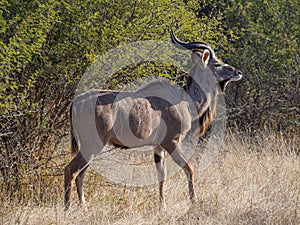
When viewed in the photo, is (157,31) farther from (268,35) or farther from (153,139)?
(268,35)

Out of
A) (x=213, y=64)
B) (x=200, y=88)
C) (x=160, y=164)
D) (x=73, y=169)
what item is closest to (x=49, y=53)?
(x=73, y=169)

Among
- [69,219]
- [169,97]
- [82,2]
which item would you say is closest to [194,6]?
[169,97]

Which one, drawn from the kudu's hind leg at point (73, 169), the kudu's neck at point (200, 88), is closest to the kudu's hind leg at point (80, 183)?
the kudu's hind leg at point (73, 169)

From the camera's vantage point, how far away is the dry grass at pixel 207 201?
6.34 m

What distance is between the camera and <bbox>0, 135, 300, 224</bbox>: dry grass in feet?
20.8

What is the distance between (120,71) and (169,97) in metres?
0.81

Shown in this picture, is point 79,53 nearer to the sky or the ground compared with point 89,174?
nearer to the sky

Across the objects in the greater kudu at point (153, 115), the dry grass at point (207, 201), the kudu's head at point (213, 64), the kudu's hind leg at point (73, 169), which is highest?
the kudu's head at point (213, 64)

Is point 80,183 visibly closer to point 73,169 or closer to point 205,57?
point 73,169

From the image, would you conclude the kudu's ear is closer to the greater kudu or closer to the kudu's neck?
the greater kudu

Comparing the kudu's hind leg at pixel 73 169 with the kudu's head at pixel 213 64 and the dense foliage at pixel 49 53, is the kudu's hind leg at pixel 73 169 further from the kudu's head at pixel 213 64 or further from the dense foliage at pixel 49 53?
the kudu's head at pixel 213 64

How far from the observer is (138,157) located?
9836 mm

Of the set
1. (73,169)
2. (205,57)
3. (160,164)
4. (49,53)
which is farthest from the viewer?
(205,57)

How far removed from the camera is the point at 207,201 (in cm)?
708
